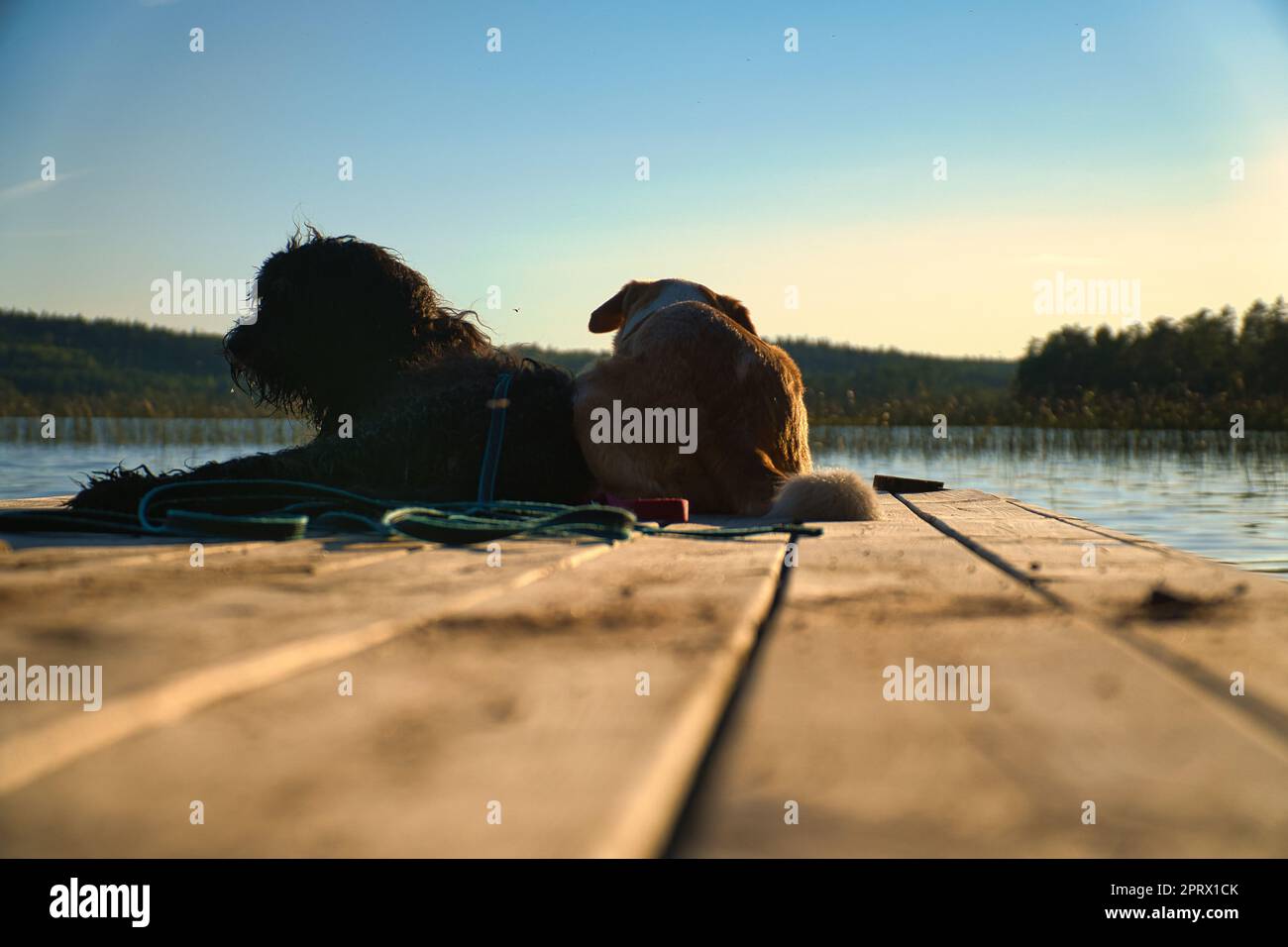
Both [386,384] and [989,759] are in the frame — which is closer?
[989,759]

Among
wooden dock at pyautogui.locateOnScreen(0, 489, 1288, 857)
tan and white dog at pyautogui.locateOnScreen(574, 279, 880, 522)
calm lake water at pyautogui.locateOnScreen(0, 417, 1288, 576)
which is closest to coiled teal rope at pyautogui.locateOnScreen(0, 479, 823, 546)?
wooden dock at pyautogui.locateOnScreen(0, 489, 1288, 857)

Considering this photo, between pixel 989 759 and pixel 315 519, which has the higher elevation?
pixel 315 519

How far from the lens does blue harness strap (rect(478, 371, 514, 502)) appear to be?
14.8 feet

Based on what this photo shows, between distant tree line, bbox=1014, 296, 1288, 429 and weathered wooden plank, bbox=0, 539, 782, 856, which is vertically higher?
distant tree line, bbox=1014, 296, 1288, 429

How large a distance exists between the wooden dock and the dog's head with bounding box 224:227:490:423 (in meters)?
3.23

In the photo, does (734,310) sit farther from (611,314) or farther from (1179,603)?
(1179,603)

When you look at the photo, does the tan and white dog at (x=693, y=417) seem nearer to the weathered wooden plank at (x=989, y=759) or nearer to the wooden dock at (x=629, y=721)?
the wooden dock at (x=629, y=721)

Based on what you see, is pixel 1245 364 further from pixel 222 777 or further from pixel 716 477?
pixel 222 777

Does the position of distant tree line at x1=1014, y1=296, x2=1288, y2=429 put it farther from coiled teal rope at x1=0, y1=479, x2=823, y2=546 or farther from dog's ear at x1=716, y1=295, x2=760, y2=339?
coiled teal rope at x1=0, y1=479, x2=823, y2=546

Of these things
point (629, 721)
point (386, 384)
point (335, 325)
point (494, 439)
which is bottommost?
point (629, 721)

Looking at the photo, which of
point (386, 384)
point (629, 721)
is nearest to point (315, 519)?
point (386, 384)

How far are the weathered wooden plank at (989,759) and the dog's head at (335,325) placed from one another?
4013 mm

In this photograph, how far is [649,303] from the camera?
6.27 metres

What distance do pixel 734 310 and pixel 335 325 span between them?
7.43 feet
